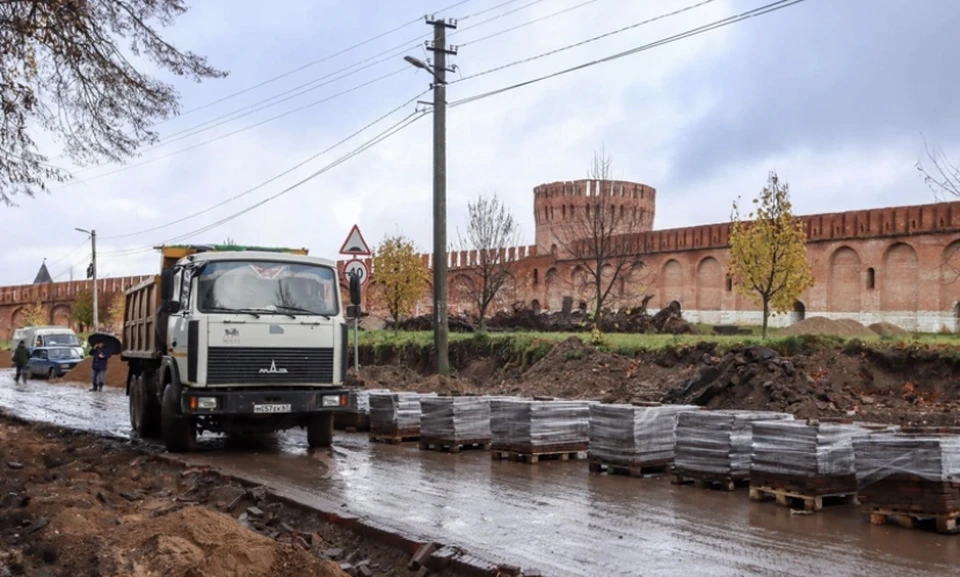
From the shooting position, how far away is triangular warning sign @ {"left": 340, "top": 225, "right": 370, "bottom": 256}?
18.0m

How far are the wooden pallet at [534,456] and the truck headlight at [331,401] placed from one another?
2505 millimetres

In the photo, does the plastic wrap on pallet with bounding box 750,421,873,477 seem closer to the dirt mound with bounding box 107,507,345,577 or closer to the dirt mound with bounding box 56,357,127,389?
the dirt mound with bounding box 107,507,345,577

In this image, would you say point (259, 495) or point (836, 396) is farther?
point (836, 396)

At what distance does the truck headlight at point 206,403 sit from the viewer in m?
12.8

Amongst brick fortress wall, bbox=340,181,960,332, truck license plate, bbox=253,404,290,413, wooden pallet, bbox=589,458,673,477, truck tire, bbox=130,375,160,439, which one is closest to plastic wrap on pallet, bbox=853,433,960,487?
wooden pallet, bbox=589,458,673,477

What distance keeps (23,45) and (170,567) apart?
8439mm

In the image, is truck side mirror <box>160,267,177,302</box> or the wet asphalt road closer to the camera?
the wet asphalt road

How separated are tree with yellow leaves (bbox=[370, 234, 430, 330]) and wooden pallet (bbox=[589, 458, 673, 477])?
100ft

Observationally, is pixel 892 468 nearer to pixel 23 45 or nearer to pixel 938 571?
pixel 938 571

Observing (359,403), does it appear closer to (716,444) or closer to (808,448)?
(716,444)

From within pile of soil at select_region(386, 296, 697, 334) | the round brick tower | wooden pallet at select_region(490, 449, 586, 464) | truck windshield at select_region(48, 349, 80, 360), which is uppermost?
→ the round brick tower

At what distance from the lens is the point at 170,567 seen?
6523 millimetres

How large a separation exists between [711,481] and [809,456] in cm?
153

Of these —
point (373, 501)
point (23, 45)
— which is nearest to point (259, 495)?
point (373, 501)
